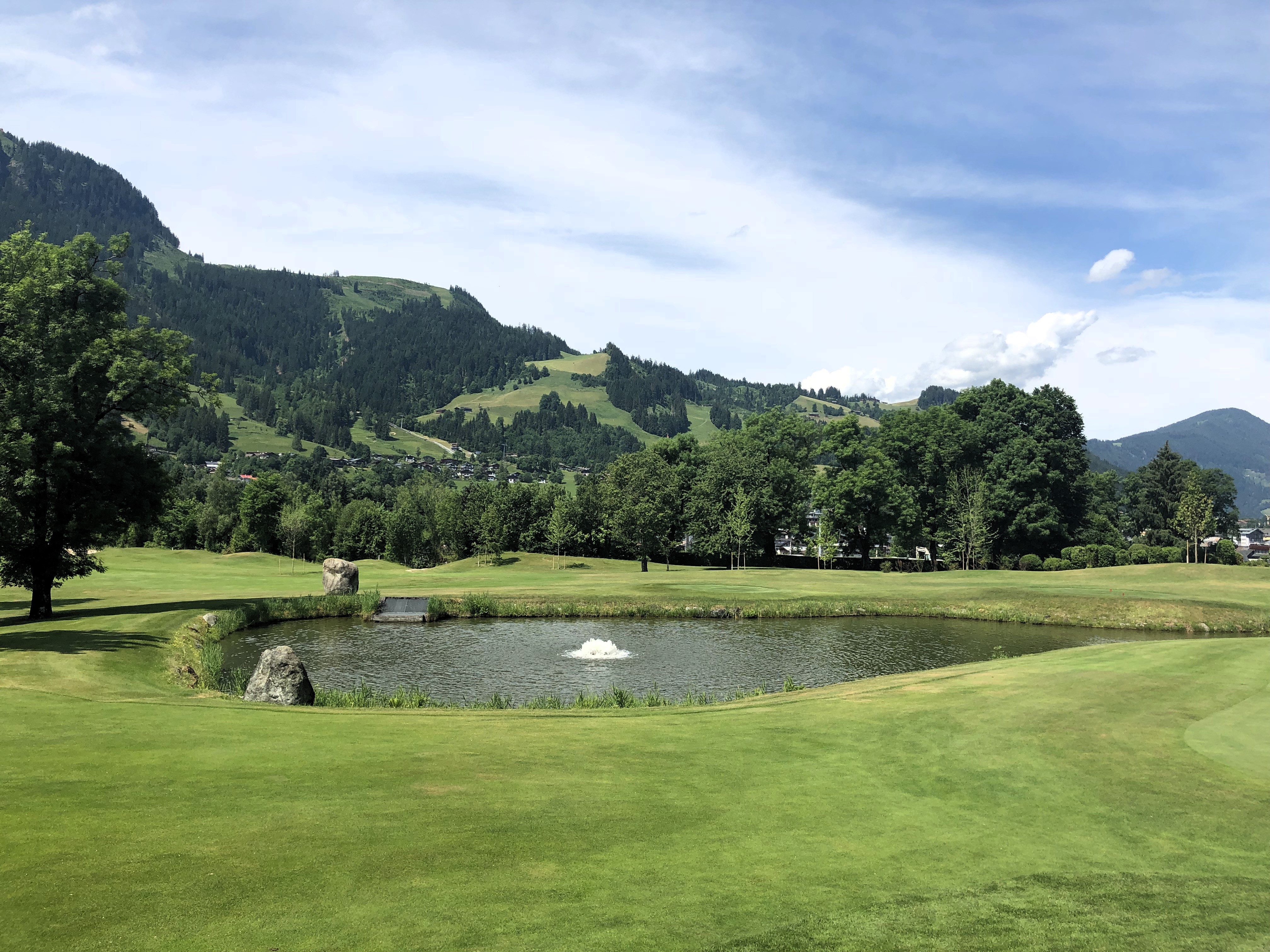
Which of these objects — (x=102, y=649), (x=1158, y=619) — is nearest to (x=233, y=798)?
(x=102, y=649)

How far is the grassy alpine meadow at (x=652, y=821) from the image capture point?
752cm

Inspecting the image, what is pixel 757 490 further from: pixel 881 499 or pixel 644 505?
pixel 881 499

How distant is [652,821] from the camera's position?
35.7 ft

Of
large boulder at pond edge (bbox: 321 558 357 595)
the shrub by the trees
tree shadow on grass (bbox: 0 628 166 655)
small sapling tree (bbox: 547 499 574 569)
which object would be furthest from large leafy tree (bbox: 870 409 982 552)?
tree shadow on grass (bbox: 0 628 166 655)

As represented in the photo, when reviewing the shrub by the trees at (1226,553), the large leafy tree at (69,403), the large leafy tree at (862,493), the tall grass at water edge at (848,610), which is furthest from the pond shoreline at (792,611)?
the shrub by the trees at (1226,553)

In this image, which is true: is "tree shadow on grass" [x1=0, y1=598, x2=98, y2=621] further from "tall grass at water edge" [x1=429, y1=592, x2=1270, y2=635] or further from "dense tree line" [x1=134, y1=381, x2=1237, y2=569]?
"dense tree line" [x1=134, y1=381, x2=1237, y2=569]

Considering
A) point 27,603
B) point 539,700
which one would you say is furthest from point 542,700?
point 27,603

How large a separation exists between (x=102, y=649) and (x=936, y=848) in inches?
1155

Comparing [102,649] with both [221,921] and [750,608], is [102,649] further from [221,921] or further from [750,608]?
[750,608]

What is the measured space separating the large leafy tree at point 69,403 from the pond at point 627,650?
889cm

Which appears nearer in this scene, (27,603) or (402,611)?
(27,603)

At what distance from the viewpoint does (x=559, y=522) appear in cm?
10262

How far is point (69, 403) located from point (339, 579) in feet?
90.9

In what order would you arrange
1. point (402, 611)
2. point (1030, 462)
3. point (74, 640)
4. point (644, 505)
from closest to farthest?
point (74, 640)
point (402, 611)
point (1030, 462)
point (644, 505)
